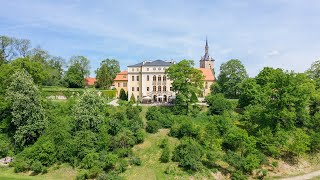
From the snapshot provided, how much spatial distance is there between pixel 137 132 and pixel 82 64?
48621mm

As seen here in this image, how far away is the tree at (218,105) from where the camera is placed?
45.6m

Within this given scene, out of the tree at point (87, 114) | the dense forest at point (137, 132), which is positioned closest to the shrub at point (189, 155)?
the dense forest at point (137, 132)

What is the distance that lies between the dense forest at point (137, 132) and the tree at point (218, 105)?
63cm

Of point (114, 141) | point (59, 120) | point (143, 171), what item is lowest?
point (143, 171)

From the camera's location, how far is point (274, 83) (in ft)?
126

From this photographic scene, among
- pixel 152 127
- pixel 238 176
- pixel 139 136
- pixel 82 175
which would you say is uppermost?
pixel 152 127

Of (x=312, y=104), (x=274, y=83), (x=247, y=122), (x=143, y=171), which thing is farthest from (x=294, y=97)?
(x=143, y=171)

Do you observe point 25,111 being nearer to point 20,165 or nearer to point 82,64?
point 20,165

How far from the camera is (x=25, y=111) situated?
115 ft

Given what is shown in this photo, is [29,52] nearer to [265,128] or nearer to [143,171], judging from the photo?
[143,171]

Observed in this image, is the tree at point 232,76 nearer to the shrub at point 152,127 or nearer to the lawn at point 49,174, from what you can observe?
the shrub at point 152,127

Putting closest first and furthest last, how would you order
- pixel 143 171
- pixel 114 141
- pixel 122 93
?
pixel 143 171
pixel 114 141
pixel 122 93

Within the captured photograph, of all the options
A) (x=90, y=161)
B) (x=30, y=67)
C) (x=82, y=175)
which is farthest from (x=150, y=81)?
(x=82, y=175)

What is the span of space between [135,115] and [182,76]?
33.8ft
